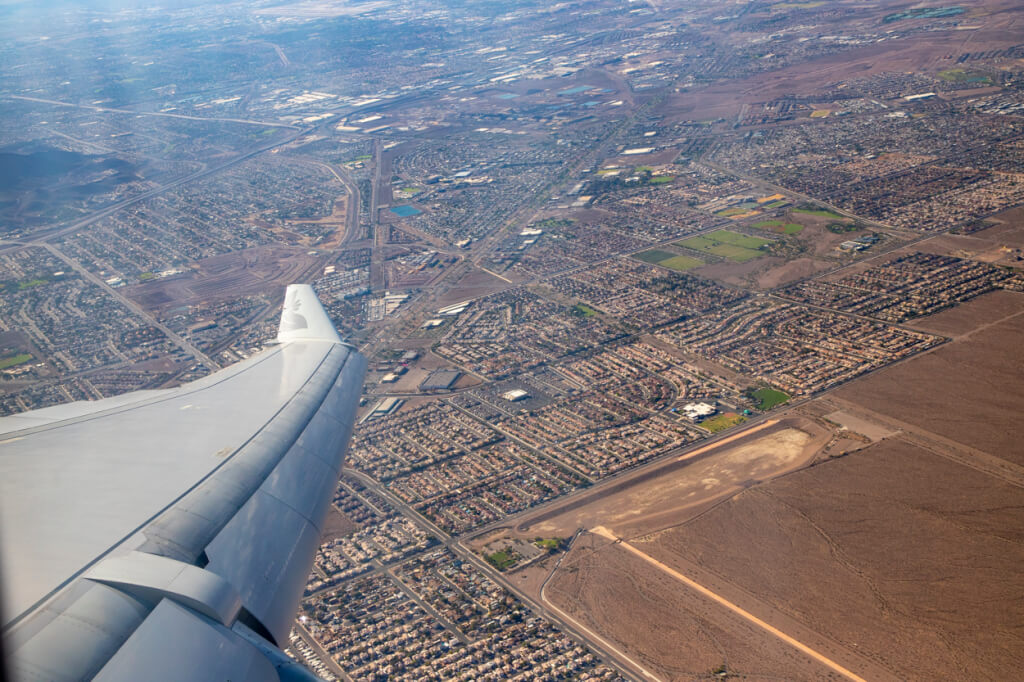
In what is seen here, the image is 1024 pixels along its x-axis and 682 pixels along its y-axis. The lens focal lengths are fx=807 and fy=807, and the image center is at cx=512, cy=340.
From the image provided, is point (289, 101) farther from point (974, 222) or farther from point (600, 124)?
point (974, 222)

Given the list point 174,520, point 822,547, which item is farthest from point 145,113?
point 174,520

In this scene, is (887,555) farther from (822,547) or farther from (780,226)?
(780,226)

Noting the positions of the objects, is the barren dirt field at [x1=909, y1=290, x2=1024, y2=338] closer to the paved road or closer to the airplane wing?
the airplane wing

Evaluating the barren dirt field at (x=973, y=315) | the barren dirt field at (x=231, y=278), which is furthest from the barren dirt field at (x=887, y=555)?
the barren dirt field at (x=231, y=278)

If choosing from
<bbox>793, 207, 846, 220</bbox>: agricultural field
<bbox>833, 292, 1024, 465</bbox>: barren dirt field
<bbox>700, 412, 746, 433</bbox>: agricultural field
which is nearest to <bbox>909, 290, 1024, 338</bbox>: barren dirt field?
<bbox>833, 292, 1024, 465</bbox>: barren dirt field

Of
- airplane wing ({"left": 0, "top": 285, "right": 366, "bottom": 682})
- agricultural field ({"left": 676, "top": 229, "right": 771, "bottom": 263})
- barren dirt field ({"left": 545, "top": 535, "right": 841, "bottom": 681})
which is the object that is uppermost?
airplane wing ({"left": 0, "top": 285, "right": 366, "bottom": 682})

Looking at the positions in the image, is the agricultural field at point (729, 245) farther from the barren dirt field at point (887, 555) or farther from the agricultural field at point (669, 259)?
the barren dirt field at point (887, 555)
